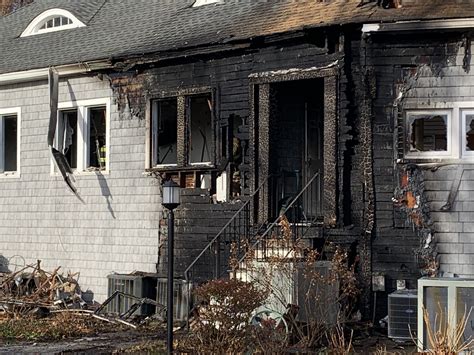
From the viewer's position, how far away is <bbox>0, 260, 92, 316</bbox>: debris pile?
1854 centimetres

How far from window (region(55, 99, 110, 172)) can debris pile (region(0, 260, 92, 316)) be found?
2323 millimetres

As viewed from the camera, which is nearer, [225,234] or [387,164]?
[387,164]

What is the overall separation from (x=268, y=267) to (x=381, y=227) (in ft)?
7.10

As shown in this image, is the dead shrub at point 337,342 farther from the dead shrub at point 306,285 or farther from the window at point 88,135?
the window at point 88,135

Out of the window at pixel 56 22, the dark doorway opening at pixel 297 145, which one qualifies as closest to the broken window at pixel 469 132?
the dark doorway opening at pixel 297 145

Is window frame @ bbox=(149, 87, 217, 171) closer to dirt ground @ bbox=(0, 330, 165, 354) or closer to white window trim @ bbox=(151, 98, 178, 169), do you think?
white window trim @ bbox=(151, 98, 178, 169)

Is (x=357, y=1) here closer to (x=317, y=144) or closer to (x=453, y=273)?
(x=317, y=144)

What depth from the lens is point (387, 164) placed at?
595 inches

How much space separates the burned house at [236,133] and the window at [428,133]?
3cm

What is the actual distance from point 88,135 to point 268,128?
506cm

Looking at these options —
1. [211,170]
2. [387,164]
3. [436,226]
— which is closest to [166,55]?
[211,170]

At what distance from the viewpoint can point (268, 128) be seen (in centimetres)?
1630

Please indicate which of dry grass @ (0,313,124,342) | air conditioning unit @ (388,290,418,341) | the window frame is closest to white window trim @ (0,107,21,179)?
the window frame

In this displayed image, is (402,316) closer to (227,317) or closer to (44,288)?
(227,317)
